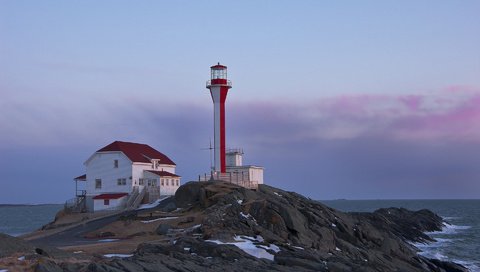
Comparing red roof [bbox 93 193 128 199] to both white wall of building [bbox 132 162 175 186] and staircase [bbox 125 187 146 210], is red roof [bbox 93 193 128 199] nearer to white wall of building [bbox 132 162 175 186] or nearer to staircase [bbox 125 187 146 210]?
staircase [bbox 125 187 146 210]

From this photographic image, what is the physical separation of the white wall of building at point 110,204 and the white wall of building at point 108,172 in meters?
1.22

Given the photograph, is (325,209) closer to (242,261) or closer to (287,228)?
(287,228)

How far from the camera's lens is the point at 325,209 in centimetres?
4662

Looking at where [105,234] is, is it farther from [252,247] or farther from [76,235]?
[252,247]

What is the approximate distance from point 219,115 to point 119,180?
9.73 metres

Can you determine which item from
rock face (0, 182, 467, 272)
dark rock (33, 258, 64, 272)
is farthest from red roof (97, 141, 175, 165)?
dark rock (33, 258, 64, 272)

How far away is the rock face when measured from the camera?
24.7 metres

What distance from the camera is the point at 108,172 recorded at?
5525 centimetres

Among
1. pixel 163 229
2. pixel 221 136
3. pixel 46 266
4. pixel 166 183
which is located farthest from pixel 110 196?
pixel 46 266

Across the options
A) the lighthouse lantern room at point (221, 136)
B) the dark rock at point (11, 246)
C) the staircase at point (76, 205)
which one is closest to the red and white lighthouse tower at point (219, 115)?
the lighthouse lantern room at point (221, 136)

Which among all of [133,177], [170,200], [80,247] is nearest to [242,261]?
[80,247]

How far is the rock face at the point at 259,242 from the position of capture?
81.1 feet

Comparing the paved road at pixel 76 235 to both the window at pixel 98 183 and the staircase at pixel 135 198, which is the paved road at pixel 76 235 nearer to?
the staircase at pixel 135 198

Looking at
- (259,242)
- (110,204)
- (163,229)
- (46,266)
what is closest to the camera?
(46,266)
